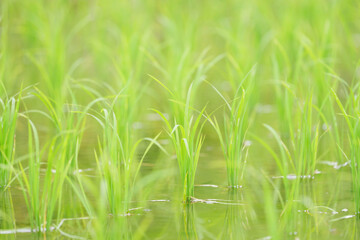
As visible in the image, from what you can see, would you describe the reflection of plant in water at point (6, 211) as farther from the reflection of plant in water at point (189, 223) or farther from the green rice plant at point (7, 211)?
the reflection of plant in water at point (189, 223)

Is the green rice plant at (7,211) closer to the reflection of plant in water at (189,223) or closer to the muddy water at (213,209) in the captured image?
the muddy water at (213,209)

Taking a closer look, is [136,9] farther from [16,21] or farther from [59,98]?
[59,98]

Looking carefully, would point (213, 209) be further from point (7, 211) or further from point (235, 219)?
point (7, 211)

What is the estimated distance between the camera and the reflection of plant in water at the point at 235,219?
6.89 feet

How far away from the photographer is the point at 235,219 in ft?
7.32

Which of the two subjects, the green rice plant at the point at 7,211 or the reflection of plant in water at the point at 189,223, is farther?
the green rice plant at the point at 7,211

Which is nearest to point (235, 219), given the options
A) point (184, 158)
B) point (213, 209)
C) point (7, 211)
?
point (213, 209)

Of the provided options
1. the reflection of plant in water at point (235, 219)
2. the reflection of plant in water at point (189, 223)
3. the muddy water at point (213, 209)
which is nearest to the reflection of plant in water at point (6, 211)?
the muddy water at point (213, 209)

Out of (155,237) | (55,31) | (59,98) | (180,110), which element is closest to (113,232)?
(155,237)

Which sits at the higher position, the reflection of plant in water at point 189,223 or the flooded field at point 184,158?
the flooded field at point 184,158

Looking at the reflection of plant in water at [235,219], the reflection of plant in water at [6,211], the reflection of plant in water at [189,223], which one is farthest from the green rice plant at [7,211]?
the reflection of plant in water at [235,219]

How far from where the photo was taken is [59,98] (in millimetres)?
3191

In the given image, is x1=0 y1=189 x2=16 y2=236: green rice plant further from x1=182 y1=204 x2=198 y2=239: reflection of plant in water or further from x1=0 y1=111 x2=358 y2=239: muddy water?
x1=182 y1=204 x2=198 y2=239: reflection of plant in water

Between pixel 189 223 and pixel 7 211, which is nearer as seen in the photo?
pixel 189 223
